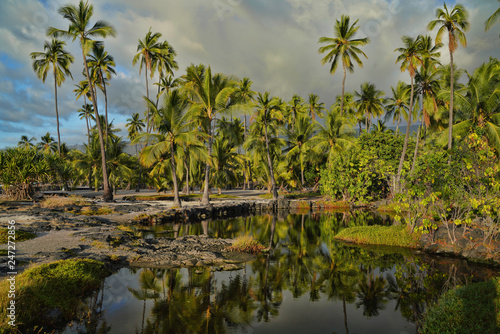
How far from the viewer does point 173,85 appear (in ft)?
156

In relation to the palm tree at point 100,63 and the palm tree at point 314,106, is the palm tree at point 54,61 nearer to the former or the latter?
the palm tree at point 100,63

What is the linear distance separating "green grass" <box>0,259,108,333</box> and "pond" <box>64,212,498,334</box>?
1.31ft

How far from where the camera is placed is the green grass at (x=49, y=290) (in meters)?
6.26

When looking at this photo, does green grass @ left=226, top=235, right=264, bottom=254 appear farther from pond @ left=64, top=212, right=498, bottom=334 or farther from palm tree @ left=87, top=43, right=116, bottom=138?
palm tree @ left=87, top=43, right=116, bottom=138

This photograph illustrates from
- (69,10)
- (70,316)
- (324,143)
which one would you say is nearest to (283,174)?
(324,143)

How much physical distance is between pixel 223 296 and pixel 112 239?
7.28 meters

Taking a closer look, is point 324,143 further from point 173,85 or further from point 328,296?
point 328,296

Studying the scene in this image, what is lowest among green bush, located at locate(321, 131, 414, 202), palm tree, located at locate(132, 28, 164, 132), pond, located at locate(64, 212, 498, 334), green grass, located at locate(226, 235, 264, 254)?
pond, located at locate(64, 212, 498, 334)

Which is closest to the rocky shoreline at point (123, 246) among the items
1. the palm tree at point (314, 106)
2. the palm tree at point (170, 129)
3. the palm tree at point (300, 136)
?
the palm tree at point (170, 129)

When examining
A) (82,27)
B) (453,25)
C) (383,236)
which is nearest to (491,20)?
(453,25)

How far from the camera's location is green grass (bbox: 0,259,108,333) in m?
6.26

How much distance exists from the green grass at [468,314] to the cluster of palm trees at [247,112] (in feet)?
24.0

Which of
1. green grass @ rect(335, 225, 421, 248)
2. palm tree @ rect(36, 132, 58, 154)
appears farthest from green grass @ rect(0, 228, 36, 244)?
palm tree @ rect(36, 132, 58, 154)

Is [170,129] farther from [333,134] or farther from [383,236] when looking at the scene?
[333,134]
